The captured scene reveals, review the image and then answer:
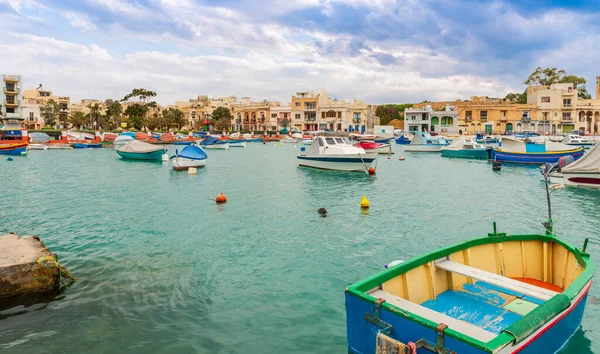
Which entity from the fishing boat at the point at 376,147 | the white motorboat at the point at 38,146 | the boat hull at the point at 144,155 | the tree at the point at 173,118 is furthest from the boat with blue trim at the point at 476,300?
the tree at the point at 173,118

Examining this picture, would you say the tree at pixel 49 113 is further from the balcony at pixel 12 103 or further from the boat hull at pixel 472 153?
the boat hull at pixel 472 153

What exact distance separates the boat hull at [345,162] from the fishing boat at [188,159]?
9.99m

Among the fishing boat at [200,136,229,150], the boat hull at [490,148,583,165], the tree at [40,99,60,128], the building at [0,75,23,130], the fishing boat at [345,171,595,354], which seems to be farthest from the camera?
the tree at [40,99,60,128]

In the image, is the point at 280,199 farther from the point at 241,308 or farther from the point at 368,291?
the point at 368,291

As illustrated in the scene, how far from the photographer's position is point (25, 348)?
275 inches

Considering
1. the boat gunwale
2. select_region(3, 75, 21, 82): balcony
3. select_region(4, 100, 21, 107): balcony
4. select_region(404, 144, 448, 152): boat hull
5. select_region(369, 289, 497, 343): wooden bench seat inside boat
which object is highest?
select_region(3, 75, 21, 82): balcony

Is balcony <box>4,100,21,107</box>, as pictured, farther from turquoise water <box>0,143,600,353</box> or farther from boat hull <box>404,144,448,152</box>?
boat hull <box>404,144,448,152</box>

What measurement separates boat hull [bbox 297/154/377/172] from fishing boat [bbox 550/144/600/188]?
12793mm

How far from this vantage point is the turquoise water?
7.54 m

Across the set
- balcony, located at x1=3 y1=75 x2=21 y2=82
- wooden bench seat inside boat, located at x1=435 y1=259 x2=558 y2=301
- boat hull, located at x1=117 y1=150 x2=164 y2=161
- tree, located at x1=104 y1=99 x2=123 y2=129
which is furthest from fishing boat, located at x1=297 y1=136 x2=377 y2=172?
tree, located at x1=104 y1=99 x2=123 y2=129

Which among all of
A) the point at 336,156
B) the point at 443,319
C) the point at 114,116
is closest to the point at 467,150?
the point at 336,156

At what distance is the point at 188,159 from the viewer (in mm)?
36344

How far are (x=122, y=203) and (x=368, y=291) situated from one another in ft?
58.6

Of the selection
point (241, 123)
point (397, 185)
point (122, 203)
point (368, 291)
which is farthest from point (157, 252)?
point (241, 123)
